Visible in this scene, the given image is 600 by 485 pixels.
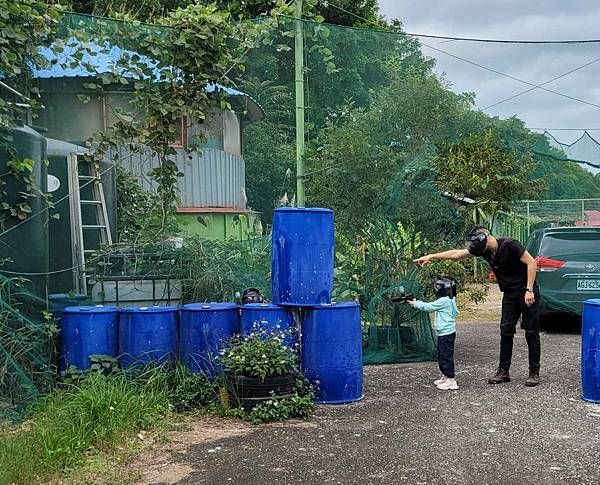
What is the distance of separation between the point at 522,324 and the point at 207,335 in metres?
3.13

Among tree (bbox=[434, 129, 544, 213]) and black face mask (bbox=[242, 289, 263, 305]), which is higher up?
tree (bbox=[434, 129, 544, 213])

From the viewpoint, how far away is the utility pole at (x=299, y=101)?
8234 millimetres

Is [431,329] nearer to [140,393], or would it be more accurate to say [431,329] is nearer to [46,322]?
[140,393]

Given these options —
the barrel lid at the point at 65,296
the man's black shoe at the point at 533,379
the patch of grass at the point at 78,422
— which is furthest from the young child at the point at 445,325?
the barrel lid at the point at 65,296

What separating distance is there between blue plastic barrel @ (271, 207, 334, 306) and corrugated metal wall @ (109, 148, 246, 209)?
2546 millimetres

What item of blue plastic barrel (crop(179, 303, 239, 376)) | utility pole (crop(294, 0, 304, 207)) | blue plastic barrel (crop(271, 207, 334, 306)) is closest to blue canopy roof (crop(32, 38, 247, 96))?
utility pole (crop(294, 0, 304, 207))

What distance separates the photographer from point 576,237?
1020 centimetres

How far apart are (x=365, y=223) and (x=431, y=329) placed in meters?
1.45

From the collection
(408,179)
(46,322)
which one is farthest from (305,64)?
(46,322)

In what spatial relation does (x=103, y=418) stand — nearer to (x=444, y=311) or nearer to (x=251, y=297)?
(x=251, y=297)

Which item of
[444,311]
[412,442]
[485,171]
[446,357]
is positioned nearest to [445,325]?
[444,311]

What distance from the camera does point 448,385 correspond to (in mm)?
6648

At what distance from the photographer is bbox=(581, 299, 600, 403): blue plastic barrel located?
601 centimetres

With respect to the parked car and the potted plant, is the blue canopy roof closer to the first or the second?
the potted plant
